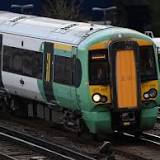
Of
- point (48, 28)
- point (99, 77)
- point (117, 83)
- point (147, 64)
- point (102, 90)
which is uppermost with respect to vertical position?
point (48, 28)

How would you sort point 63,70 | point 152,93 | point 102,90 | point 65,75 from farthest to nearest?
point 63,70 < point 65,75 < point 152,93 < point 102,90

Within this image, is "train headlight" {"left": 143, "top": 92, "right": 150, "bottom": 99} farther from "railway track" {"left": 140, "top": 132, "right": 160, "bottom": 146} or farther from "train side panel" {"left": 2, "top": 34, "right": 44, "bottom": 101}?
"train side panel" {"left": 2, "top": 34, "right": 44, "bottom": 101}

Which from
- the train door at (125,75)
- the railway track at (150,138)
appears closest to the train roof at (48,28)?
the train door at (125,75)

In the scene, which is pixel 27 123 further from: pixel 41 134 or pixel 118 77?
pixel 118 77

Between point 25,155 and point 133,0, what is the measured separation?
140ft

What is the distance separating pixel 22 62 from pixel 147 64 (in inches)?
164

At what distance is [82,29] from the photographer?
60.7 feet

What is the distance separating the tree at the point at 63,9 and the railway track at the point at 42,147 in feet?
92.2

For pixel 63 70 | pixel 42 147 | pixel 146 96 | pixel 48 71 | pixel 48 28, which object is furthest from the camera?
pixel 48 28

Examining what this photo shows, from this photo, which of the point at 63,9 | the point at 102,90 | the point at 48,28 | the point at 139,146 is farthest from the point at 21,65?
the point at 63,9

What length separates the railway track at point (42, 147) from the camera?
1592cm

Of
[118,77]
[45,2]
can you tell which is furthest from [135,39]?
[45,2]

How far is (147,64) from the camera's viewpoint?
58.4 feet

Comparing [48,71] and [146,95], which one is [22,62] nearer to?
[48,71]
